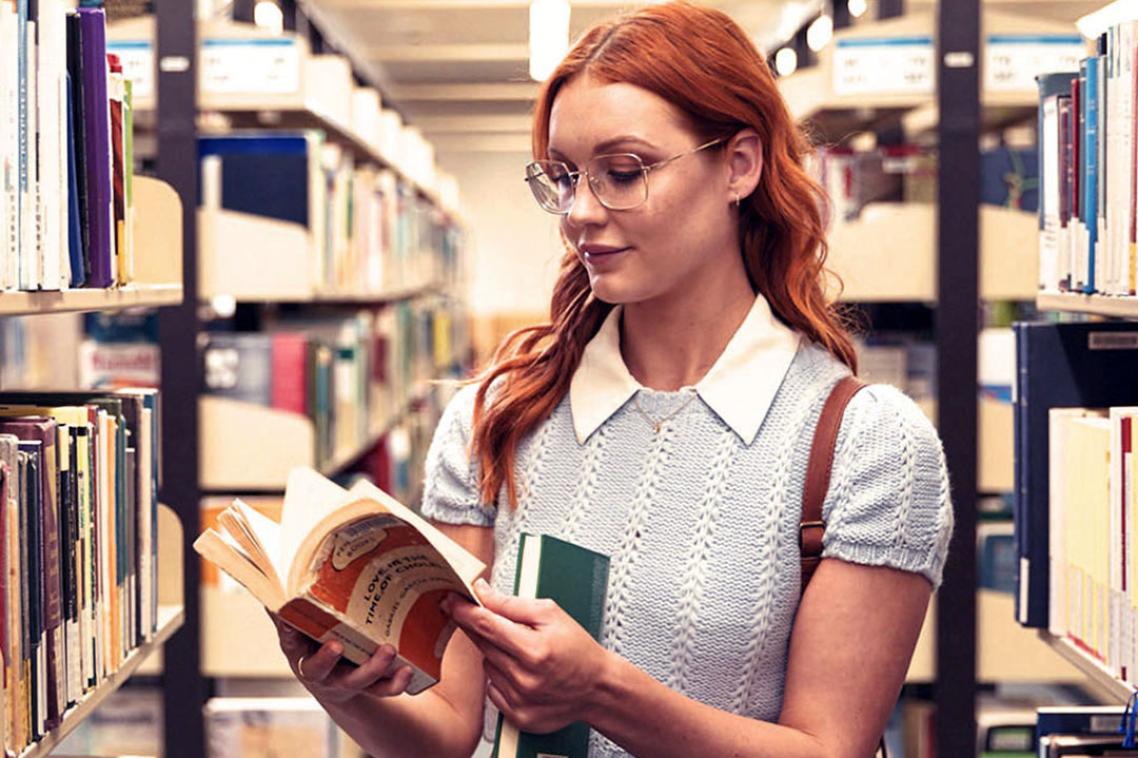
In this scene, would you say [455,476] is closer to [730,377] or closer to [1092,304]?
[730,377]

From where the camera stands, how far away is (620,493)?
5.61 ft

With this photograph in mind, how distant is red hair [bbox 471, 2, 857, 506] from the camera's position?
165 centimetres

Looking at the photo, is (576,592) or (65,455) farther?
(65,455)

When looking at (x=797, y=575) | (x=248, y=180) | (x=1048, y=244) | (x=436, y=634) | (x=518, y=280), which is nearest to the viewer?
(x=436, y=634)

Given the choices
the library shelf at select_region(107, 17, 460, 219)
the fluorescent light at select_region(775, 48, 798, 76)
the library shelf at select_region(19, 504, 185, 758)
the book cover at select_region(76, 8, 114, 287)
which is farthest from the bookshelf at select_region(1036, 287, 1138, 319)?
the fluorescent light at select_region(775, 48, 798, 76)

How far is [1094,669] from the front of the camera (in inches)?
77.2

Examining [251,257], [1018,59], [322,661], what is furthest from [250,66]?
[322,661]

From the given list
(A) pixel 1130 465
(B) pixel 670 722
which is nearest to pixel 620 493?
(B) pixel 670 722

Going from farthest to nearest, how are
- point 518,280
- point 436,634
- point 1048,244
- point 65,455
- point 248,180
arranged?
point 518,280 → point 248,180 → point 1048,244 → point 65,455 → point 436,634

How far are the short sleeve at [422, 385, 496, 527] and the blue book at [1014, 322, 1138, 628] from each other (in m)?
0.85

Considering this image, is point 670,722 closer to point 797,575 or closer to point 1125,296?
point 797,575

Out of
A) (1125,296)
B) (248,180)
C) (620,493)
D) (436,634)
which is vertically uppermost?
(248,180)

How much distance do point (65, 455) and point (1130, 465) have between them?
126 centimetres

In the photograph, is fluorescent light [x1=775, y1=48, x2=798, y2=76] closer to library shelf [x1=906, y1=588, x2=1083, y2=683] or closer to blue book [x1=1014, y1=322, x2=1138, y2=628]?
library shelf [x1=906, y1=588, x2=1083, y2=683]
